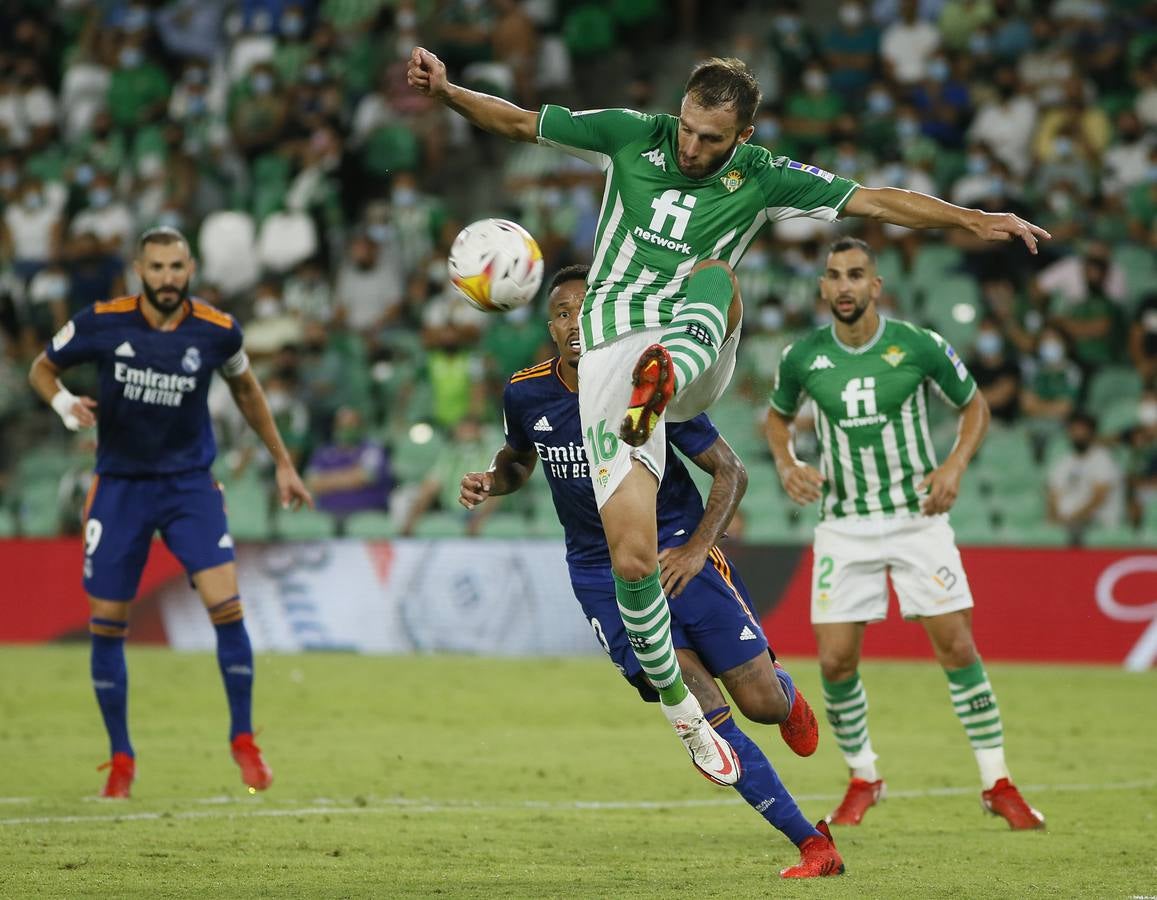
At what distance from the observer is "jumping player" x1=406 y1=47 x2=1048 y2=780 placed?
659 centimetres

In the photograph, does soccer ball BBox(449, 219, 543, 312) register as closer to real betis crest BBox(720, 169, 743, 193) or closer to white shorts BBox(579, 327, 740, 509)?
white shorts BBox(579, 327, 740, 509)

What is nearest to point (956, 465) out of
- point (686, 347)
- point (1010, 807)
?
point (1010, 807)

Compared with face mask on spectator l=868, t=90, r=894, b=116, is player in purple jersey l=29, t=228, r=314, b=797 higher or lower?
lower

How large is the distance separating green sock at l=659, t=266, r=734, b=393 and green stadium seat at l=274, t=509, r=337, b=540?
10266 mm

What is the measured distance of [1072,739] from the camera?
38.1ft

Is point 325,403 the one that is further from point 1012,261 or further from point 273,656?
point 1012,261

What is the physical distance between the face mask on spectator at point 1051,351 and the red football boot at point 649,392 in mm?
10933

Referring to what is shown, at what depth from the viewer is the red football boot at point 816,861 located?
6.76m

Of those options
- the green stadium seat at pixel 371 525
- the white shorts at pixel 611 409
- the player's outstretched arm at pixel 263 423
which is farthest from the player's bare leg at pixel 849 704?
the green stadium seat at pixel 371 525

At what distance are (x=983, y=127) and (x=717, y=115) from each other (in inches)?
511

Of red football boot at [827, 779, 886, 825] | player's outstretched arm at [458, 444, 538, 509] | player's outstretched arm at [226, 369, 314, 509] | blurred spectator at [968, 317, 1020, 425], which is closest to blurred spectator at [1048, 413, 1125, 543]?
blurred spectator at [968, 317, 1020, 425]

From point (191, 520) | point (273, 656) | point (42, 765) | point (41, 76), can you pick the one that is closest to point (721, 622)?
point (191, 520)

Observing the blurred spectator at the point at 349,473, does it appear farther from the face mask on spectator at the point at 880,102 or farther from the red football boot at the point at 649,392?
the red football boot at the point at 649,392

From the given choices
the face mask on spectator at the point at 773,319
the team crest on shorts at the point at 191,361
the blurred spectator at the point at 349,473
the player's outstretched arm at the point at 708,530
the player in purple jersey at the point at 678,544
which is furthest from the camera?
the face mask on spectator at the point at 773,319
